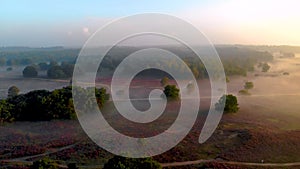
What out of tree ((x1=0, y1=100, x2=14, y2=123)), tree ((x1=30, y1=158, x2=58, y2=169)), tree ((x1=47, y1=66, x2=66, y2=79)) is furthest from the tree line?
tree ((x1=47, y1=66, x2=66, y2=79))

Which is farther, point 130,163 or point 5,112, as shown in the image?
point 5,112

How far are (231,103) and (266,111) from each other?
615 cm

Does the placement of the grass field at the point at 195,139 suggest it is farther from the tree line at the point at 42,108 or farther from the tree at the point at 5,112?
the tree line at the point at 42,108

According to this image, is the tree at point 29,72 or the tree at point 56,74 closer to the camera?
the tree at point 56,74

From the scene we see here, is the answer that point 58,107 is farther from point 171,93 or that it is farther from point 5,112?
point 171,93

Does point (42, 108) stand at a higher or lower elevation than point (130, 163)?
higher

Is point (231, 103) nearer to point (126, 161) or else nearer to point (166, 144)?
point (166, 144)

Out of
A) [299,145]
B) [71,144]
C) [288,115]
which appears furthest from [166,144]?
[288,115]

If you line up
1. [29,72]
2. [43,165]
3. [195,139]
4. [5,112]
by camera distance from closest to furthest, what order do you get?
[43,165]
[195,139]
[5,112]
[29,72]

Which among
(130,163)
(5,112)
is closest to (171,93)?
(5,112)

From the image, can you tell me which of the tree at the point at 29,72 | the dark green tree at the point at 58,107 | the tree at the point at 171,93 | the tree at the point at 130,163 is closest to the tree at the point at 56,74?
the tree at the point at 29,72

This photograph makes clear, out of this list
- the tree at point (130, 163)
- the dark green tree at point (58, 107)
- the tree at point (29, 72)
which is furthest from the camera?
the tree at point (29, 72)

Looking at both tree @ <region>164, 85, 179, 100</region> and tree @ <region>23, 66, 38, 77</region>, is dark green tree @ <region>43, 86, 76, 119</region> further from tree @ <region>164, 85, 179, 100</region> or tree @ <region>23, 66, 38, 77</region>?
tree @ <region>23, 66, 38, 77</region>

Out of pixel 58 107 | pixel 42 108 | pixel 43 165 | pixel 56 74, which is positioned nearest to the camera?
pixel 43 165
